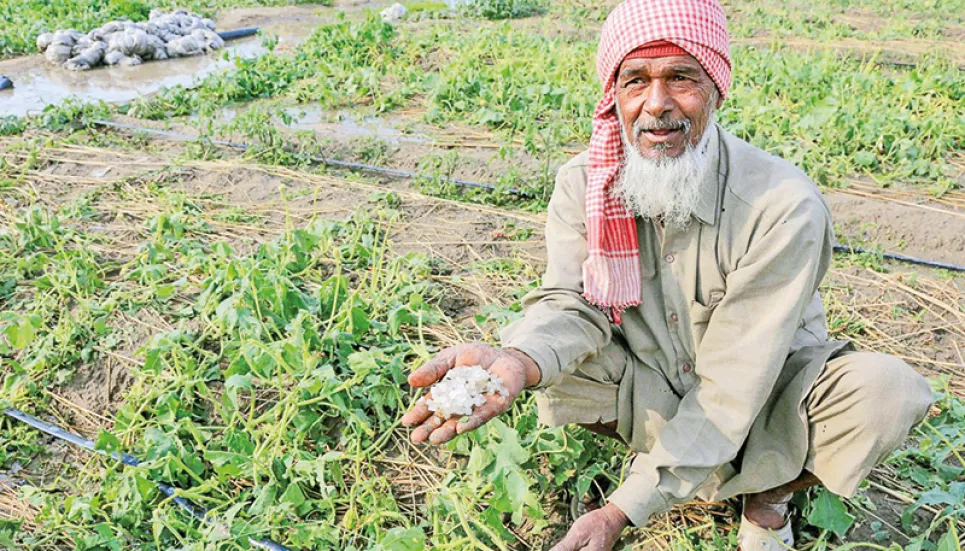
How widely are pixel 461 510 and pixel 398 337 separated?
940mm

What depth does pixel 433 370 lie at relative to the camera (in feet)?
6.11

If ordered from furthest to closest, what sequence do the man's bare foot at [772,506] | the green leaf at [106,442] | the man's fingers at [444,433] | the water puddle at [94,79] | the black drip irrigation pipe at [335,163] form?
the water puddle at [94,79] → the black drip irrigation pipe at [335,163] → the green leaf at [106,442] → the man's bare foot at [772,506] → the man's fingers at [444,433]

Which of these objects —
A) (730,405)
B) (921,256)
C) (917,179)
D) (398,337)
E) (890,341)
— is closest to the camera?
(730,405)

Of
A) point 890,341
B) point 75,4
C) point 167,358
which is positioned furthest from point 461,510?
point 75,4

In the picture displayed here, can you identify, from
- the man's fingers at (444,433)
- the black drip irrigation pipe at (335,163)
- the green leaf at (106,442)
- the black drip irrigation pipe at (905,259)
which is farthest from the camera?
the black drip irrigation pipe at (335,163)

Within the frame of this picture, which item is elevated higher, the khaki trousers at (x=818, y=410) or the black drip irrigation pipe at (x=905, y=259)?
the khaki trousers at (x=818, y=410)

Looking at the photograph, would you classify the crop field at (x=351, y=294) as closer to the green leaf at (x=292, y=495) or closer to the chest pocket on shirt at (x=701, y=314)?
the green leaf at (x=292, y=495)

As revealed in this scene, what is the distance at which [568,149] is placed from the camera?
5.26m

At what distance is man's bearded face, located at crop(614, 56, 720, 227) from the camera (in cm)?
207

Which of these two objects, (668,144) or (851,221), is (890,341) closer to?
(851,221)

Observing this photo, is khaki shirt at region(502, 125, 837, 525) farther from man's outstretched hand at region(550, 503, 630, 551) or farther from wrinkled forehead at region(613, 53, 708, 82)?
wrinkled forehead at region(613, 53, 708, 82)

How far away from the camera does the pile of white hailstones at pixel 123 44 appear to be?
836cm

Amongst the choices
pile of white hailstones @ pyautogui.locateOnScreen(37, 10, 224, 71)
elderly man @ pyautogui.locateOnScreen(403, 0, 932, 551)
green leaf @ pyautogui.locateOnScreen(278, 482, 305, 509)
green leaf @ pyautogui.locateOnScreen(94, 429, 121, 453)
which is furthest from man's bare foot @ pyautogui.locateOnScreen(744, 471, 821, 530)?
pile of white hailstones @ pyautogui.locateOnScreen(37, 10, 224, 71)

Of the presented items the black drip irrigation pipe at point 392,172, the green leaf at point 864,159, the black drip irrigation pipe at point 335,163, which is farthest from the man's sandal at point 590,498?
the green leaf at point 864,159
